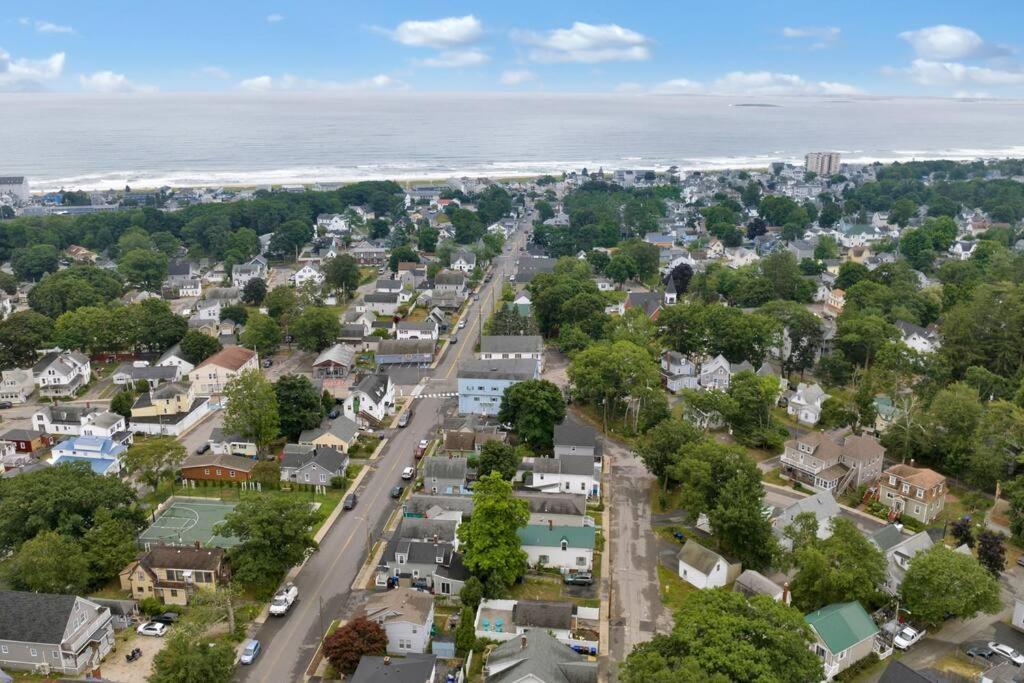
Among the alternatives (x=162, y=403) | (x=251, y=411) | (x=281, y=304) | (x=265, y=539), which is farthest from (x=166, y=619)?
Answer: (x=281, y=304)

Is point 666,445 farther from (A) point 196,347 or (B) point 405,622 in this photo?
(A) point 196,347

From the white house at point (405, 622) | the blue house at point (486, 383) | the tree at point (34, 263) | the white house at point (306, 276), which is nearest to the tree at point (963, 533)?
the white house at point (405, 622)

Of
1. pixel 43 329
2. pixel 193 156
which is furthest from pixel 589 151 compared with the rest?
pixel 43 329

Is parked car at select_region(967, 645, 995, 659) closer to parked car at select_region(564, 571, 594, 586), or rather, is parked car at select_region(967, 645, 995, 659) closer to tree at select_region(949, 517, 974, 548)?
tree at select_region(949, 517, 974, 548)

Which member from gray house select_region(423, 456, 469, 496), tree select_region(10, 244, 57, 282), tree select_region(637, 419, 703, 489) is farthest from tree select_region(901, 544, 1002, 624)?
tree select_region(10, 244, 57, 282)

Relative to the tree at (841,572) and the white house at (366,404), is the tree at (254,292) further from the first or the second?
the tree at (841,572)

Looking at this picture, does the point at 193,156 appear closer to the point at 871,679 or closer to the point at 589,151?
the point at 589,151
